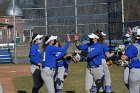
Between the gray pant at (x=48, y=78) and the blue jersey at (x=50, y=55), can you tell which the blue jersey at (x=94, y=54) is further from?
the gray pant at (x=48, y=78)

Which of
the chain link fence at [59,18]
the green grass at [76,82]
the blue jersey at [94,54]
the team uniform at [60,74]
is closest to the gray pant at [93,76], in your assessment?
the blue jersey at [94,54]

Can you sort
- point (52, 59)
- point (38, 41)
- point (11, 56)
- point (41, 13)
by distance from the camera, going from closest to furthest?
point (52, 59)
point (38, 41)
point (11, 56)
point (41, 13)

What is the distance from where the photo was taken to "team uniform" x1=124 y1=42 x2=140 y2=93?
9492 mm

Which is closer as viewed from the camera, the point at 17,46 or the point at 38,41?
the point at 38,41

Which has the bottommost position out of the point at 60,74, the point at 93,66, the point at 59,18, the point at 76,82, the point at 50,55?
the point at 76,82

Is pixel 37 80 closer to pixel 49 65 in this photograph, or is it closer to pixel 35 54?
pixel 35 54

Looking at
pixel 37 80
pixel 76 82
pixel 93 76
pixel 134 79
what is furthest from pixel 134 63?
pixel 76 82

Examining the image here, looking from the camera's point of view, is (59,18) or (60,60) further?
(59,18)

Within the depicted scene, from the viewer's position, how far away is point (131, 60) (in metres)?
9.70

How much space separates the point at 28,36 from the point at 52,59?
20644 millimetres

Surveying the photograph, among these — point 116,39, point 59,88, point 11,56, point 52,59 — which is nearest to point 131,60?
point 52,59

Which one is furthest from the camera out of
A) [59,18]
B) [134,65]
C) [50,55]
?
[59,18]

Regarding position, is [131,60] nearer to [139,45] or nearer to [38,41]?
[139,45]

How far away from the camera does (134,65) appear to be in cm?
967
